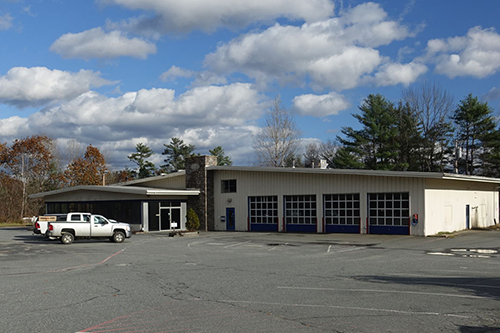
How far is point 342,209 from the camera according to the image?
32.3 metres

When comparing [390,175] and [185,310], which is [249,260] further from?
[390,175]

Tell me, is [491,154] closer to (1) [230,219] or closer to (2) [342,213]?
(2) [342,213]

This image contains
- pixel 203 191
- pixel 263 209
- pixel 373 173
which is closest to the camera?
pixel 373 173

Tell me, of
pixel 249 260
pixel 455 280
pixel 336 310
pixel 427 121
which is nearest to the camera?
pixel 336 310

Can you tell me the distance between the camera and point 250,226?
37.0 m

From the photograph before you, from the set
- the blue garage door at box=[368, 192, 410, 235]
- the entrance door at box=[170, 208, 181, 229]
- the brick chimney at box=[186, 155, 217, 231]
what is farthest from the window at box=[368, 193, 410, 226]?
the entrance door at box=[170, 208, 181, 229]

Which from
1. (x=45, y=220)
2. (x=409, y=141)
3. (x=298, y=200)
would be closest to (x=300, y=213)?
(x=298, y=200)

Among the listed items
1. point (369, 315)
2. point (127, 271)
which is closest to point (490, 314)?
point (369, 315)

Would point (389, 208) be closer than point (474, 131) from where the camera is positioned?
Yes

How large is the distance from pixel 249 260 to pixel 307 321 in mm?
10022

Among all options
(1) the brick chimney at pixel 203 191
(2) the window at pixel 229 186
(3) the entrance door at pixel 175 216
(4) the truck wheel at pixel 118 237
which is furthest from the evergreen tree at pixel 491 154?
(4) the truck wheel at pixel 118 237

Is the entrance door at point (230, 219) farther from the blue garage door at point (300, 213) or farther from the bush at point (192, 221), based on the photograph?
the blue garage door at point (300, 213)

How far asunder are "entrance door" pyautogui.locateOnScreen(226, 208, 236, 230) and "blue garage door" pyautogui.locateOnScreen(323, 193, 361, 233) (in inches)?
314

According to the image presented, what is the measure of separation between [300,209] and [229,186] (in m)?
6.66
